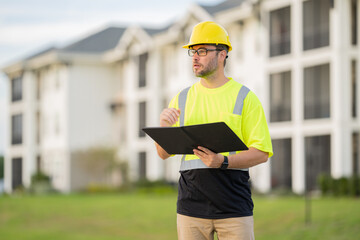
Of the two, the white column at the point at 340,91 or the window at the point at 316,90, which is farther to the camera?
the window at the point at 316,90

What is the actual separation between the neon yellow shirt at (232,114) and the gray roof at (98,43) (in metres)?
47.5

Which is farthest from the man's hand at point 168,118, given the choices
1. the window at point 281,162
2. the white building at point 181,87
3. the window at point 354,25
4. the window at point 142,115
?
the window at point 142,115

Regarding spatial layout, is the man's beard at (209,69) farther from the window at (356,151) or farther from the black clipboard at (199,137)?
the window at (356,151)

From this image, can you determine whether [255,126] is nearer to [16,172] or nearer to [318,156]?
[318,156]

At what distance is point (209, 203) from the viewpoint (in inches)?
207

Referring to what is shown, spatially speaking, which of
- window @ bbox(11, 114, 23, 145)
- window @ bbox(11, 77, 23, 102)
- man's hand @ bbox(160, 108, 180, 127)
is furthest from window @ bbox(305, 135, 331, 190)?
window @ bbox(11, 77, 23, 102)

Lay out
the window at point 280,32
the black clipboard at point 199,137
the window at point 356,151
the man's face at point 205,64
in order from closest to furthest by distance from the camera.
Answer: the black clipboard at point 199,137 < the man's face at point 205,64 < the window at point 356,151 < the window at point 280,32

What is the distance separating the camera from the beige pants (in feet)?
17.0

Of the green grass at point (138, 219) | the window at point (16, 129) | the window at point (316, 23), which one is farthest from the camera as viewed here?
the window at point (16, 129)

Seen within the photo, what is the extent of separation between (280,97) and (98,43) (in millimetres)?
21850

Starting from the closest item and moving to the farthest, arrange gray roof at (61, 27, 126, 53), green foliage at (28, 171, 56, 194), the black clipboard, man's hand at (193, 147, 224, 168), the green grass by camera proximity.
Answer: the black clipboard → man's hand at (193, 147, 224, 168) → the green grass → green foliage at (28, 171, 56, 194) → gray roof at (61, 27, 126, 53)

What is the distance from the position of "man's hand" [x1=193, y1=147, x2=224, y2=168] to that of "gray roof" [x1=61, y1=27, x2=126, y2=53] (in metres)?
47.7

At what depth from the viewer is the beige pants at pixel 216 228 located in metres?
5.20

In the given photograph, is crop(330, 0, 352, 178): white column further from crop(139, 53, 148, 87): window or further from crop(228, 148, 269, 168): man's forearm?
crop(228, 148, 269, 168): man's forearm
